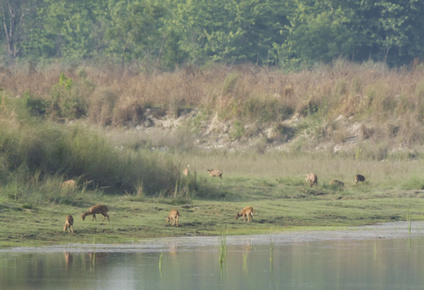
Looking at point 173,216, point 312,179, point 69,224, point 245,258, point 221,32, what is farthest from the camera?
point 221,32

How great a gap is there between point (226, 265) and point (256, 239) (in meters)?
2.64

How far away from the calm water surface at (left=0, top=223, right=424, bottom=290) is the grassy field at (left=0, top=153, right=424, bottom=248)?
92 cm

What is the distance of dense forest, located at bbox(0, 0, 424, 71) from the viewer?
164 ft

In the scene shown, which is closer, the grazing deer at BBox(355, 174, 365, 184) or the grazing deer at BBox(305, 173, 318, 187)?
the grazing deer at BBox(305, 173, 318, 187)

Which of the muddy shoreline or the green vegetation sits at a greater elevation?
the green vegetation

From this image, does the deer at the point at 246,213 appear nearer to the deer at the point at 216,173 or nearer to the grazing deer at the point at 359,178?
the deer at the point at 216,173

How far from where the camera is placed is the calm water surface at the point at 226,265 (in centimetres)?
1018

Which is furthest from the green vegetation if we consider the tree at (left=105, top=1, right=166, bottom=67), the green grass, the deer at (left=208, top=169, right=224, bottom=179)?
the tree at (left=105, top=1, right=166, bottom=67)

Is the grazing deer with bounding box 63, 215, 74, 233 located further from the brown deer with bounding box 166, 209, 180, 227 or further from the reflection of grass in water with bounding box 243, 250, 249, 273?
the reflection of grass in water with bounding box 243, 250, 249, 273

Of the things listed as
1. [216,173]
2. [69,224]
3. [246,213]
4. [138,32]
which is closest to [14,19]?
[138,32]

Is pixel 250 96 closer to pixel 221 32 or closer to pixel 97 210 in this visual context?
pixel 97 210

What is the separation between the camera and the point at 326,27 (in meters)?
52.2

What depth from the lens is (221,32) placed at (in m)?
54.0

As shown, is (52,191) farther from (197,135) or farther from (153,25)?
(153,25)
